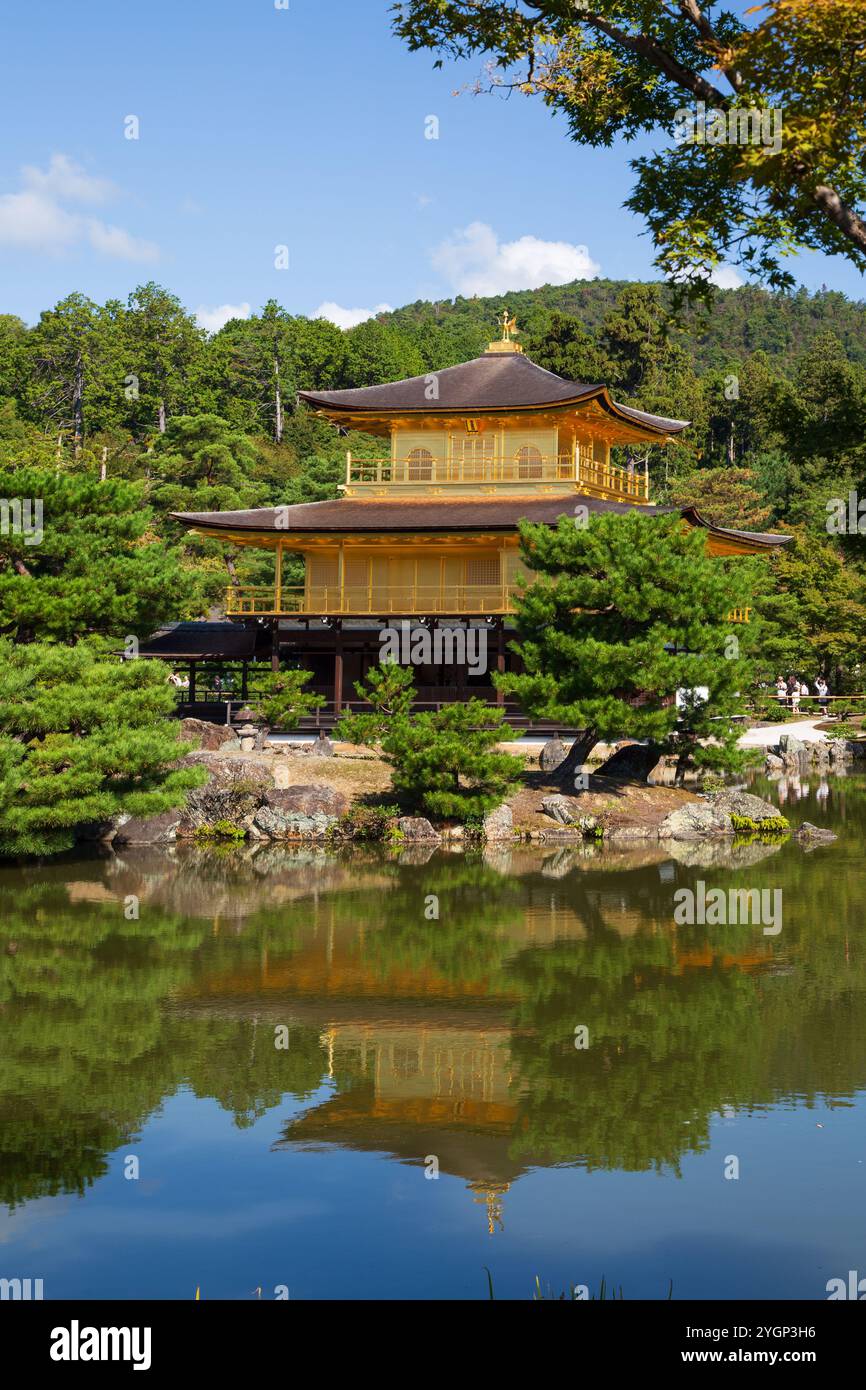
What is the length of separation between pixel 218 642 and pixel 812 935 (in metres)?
20.0

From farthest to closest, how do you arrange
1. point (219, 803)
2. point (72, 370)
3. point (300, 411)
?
point (300, 411), point (72, 370), point (219, 803)

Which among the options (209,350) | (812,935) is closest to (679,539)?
(812,935)

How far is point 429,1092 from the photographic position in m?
10.4

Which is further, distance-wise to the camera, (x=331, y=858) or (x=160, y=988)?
(x=331, y=858)

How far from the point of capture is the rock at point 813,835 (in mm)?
23078

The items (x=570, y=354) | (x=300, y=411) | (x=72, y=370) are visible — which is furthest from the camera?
(x=300, y=411)

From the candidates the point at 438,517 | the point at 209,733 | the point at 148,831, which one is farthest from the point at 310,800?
the point at 438,517

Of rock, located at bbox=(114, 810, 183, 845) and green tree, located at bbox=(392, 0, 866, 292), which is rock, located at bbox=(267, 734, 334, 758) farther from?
green tree, located at bbox=(392, 0, 866, 292)

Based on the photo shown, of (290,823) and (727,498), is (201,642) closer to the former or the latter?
(290,823)

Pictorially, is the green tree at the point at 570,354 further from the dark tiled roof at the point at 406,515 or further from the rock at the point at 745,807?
the rock at the point at 745,807

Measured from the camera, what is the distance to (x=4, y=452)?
182 ft

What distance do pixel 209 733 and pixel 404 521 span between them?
25.0 feet

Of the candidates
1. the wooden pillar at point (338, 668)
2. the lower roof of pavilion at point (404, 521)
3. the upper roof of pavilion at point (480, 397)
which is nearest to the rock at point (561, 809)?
the wooden pillar at point (338, 668)

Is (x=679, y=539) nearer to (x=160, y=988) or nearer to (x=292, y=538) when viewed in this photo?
(x=292, y=538)
